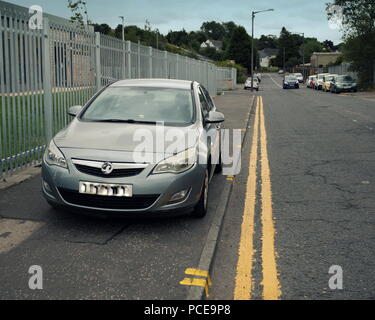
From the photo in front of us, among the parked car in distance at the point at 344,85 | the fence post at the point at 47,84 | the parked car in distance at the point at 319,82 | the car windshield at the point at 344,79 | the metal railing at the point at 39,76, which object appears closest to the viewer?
the metal railing at the point at 39,76

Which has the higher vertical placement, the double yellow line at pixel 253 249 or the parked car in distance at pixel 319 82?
the parked car in distance at pixel 319 82

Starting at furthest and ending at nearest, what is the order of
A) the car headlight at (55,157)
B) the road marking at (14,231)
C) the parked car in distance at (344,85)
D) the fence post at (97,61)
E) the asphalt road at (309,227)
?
the parked car in distance at (344,85), the fence post at (97,61), the car headlight at (55,157), the road marking at (14,231), the asphalt road at (309,227)

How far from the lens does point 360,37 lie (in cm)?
4272

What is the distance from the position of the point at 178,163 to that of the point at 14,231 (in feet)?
6.02

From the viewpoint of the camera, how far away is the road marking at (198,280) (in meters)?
3.67

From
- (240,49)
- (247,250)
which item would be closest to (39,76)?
(247,250)

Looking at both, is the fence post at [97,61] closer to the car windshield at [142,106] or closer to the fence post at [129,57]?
the fence post at [129,57]

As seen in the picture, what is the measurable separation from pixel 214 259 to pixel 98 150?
63.8 inches

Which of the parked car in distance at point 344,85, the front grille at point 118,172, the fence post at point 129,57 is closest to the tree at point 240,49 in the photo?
the parked car in distance at point 344,85

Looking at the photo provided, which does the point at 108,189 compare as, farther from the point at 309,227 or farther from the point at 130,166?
the point at 309,227

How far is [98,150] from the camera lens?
4875mm

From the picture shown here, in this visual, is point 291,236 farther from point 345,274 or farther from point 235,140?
point 235,140

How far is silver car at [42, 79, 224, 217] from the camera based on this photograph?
4684 mm
